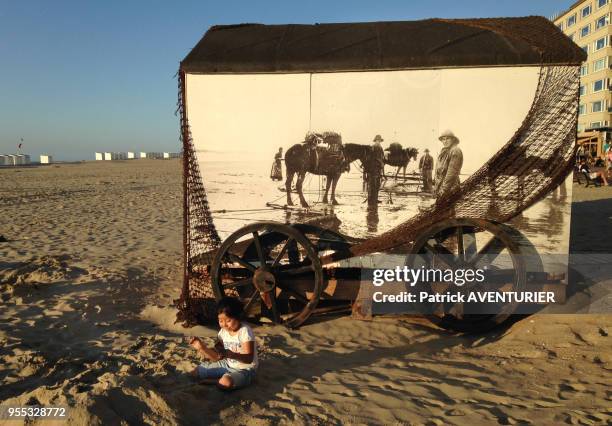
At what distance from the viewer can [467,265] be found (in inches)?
184

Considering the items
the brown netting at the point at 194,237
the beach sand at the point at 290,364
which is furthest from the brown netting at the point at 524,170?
the brown netting at the point at 194,237

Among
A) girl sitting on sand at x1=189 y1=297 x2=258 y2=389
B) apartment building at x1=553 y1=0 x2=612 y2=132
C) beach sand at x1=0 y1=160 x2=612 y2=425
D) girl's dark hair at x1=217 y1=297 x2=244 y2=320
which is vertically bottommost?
beach sand at x1=0 y1=160 x2=612 y2=425

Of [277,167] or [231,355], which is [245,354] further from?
[277,167]

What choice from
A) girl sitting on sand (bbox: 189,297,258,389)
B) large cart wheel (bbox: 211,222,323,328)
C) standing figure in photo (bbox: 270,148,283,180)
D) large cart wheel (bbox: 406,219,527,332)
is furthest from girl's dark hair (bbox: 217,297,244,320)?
large cart wheel (bbox: 406,219,527,332)

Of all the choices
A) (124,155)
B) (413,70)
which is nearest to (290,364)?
(413,70)

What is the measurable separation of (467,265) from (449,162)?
1.19 metres

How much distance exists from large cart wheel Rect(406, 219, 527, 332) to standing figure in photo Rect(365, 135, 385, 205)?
795mm

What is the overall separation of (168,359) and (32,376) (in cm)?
123

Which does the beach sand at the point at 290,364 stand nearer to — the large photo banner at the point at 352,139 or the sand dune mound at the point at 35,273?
the sand dune mound at the point at 35,273

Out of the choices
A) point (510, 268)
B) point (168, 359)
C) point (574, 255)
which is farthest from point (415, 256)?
point (574, 255)

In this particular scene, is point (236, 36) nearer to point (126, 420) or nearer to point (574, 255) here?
point (126, 420)

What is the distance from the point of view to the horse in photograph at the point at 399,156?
4.73 metres

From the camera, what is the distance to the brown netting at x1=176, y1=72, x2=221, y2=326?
4988 mm

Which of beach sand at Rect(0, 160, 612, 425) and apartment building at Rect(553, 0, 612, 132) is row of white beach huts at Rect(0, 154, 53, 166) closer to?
beach sand at Rect(0, 160, 612, 425)
